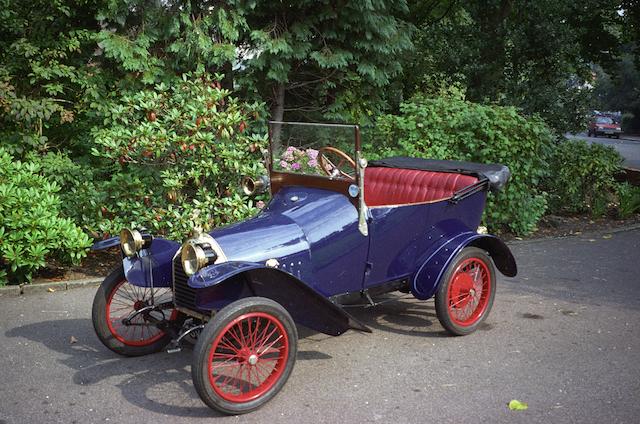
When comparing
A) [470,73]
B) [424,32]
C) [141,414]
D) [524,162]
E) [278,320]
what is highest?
[424,32]

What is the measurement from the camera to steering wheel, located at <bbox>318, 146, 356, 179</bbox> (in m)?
4.76

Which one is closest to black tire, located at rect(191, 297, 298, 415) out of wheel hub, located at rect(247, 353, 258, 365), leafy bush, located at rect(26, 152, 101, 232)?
wheel hub, located at rect(247, 353, 258, 365)

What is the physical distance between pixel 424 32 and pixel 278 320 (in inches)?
377

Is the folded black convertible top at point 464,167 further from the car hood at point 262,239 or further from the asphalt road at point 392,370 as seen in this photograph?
the car hood at point 262,239

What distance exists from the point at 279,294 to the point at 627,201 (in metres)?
7.74

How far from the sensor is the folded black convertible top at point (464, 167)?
5.57 metres

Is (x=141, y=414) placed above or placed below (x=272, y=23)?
below

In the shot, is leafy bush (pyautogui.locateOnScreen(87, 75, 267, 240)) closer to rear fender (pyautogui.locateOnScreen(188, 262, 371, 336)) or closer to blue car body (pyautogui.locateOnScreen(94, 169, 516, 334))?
blue car body (pyautogui.locateOnScreen(94, 169, 516, 334))

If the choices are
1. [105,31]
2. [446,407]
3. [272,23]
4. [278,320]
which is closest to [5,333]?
[278,320]

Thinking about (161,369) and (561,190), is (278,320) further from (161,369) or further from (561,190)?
(561,190)

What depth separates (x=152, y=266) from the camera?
15.0 ft

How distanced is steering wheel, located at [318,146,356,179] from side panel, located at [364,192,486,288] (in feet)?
1.16

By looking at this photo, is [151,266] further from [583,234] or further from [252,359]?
[583,234]

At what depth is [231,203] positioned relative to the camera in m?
7.07
